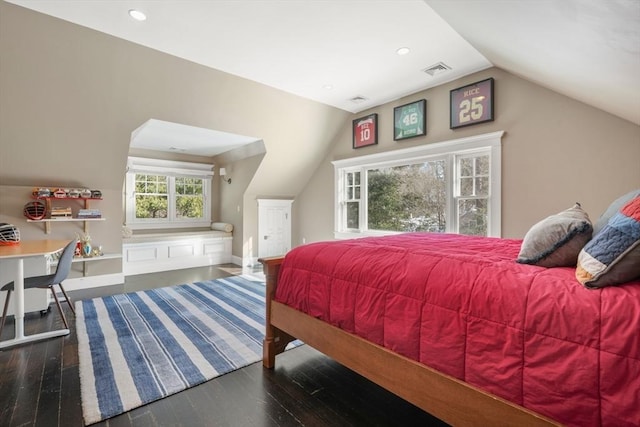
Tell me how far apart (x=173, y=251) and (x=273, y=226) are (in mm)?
1983

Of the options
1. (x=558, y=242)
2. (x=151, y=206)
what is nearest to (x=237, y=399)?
(x=558, y=242)

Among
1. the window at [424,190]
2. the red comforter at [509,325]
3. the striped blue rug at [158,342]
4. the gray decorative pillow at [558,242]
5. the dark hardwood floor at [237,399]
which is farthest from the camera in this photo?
the window at [424,190]

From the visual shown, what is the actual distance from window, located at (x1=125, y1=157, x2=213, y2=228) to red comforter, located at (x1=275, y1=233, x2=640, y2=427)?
5.63m

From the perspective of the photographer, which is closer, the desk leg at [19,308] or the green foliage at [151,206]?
the desk leg at [19,308]

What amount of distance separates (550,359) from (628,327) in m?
0.24

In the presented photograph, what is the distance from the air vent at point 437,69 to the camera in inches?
139

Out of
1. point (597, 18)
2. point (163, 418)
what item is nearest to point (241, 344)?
point (163, 418)

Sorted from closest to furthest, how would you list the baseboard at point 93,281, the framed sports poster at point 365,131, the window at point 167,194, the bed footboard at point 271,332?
the bed footboard at point 271,332, the baseboard at point 93,281, the framed sports poster at point 365,131, the window at point 167,194

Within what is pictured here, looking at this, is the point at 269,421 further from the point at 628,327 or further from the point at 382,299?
the point at 628,327

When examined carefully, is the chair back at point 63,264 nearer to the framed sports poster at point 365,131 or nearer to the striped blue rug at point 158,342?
the striped blue rug at point 158,342

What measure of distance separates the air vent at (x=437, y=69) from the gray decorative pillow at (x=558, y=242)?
2737mm

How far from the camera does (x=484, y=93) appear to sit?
3660 millimetres

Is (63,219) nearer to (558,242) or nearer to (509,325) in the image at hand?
(509,325)

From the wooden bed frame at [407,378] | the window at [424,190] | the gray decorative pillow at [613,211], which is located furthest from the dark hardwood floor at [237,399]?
the window at [424,190]
